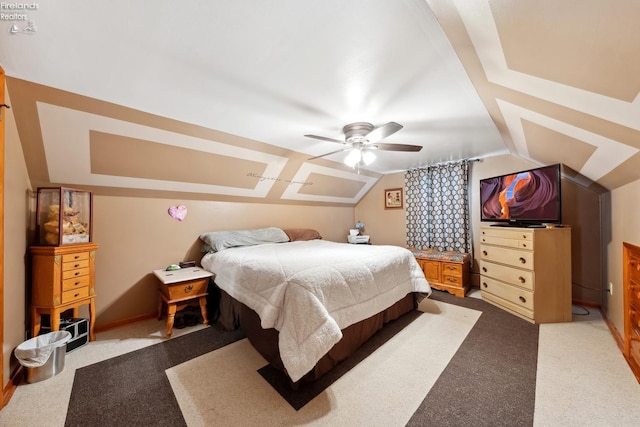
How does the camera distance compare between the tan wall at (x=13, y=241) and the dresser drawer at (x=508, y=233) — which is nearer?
the tan wall at (x=13, y=241)

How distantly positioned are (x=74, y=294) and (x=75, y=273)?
20 cm

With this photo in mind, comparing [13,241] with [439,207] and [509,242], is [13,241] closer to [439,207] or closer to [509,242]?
[509,242]

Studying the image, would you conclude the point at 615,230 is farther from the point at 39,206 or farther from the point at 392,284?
the point at 39,206

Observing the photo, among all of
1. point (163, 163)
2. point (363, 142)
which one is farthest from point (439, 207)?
point (163, 163)

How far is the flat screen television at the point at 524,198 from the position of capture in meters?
2.78

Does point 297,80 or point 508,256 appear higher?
point 297,80

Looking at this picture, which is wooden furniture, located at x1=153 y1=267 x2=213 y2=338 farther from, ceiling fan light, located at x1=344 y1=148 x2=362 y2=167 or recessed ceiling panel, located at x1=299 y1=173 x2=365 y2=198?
recessed ceiling panel, located at x1=299 y1=173 x2=365 y2=198

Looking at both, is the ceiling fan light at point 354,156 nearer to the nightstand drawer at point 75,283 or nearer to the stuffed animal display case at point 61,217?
the stuffed animal display case at point 61,217

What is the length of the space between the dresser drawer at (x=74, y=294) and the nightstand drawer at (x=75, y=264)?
21 cm

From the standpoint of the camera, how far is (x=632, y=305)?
1981 millimetres

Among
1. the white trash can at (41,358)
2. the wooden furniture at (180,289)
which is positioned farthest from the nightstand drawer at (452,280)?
the white trash can at (41,358)

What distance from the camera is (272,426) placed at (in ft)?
4.70

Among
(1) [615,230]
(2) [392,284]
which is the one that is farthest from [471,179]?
(2) [392,284]

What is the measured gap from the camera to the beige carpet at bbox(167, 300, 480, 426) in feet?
4.91
